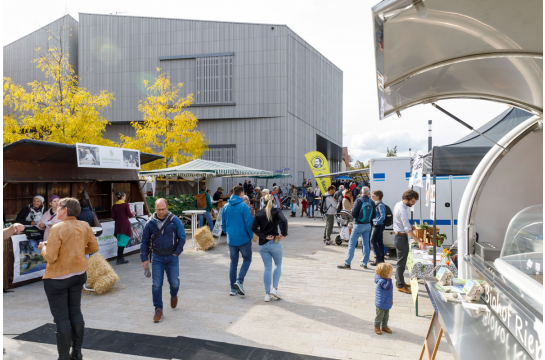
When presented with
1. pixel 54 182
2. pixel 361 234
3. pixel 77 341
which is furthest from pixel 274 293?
pixel 54 182

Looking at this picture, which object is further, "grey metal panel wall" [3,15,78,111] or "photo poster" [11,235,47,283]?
"grey metal panel wall" [3,15,78,111]

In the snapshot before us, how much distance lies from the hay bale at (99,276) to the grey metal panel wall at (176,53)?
23.1m

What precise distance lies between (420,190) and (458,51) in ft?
28.0

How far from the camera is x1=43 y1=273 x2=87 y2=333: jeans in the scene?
387 centimetres

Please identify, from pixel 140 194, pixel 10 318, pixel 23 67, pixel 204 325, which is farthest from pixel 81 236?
pixel 23 67

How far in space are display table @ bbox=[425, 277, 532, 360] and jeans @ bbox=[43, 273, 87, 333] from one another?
3586 mm

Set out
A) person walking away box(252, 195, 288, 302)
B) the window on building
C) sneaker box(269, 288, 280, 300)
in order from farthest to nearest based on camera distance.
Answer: the window on building
sneaker box(269, 288, 280, 300)
person walking away box(252, 195, 288, 302)

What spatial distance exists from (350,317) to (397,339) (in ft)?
2.88

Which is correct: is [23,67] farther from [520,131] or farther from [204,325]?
[520,131]

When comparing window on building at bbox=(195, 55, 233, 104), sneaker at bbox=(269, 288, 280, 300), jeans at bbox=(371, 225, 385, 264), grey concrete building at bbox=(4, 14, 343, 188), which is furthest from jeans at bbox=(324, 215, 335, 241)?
window on building at bbox=(195, 55, 233, 104)

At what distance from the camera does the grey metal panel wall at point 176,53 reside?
92.2 ft

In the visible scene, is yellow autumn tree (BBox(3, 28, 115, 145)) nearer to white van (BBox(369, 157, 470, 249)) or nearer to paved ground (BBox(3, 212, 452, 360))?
paved ground (BBox(3, 212, 452, 360))

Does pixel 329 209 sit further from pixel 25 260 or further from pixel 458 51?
pixel 458 51

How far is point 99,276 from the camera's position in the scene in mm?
6520
